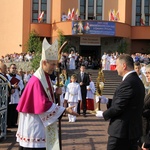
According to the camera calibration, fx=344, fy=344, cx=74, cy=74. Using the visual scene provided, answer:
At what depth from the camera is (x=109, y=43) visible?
124 ft

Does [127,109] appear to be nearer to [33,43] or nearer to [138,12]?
[33,43]

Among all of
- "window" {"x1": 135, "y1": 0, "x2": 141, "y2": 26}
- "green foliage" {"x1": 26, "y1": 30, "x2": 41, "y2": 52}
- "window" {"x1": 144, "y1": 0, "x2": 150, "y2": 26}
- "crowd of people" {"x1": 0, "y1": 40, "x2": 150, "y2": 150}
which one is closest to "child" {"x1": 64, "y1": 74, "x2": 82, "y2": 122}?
"crowd of people" {"x1": 0, "y1": 40, "x2": 150, "y2": 150}

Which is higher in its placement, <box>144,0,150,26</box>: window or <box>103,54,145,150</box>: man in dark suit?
<box>144,0,150,26</box>: window

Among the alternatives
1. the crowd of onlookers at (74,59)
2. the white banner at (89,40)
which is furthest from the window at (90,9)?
the crowd of onlookers at (74,59)

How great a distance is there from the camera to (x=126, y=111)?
462 cm

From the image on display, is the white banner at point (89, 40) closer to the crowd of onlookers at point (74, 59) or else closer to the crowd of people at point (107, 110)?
the crowd of onlookers at point (74, 59)

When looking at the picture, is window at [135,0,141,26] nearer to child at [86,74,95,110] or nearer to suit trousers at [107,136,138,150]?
child at [86,74,95,110]

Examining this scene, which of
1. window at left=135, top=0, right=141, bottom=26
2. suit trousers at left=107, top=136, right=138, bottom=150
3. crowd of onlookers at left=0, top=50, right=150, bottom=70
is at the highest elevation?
window at left=135, top=0, right=141, bottom=26

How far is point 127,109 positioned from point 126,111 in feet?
0.10

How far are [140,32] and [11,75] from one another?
98.7 feet

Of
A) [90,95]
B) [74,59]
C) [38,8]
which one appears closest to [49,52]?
[90,95]

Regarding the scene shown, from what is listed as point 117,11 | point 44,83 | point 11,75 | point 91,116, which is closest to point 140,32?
point 117,11

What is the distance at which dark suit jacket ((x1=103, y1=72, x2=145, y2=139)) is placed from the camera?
4559mm

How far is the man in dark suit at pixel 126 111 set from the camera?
15.0ft
